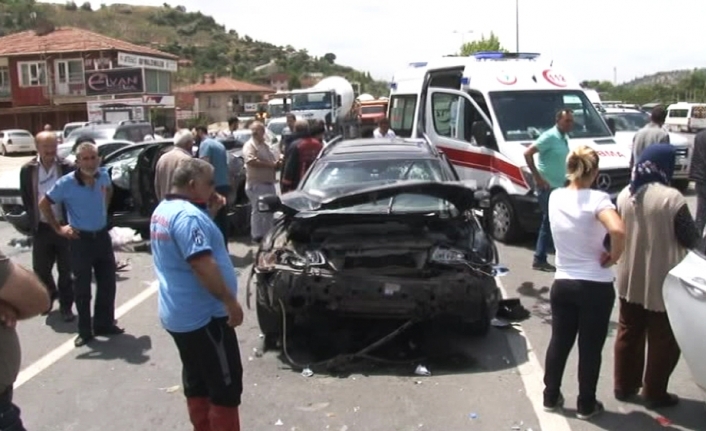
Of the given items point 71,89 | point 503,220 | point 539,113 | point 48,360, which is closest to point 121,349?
point 48,360

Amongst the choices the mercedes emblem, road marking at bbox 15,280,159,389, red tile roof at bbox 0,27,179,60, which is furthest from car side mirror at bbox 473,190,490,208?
red tile roof at bbox 0,27,179,60

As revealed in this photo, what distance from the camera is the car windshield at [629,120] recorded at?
53.5 ft

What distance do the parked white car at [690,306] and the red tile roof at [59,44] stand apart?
54.0 meters

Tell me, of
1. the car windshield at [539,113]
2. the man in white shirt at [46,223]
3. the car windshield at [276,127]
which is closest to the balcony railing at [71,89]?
the car windshield at [276,127]

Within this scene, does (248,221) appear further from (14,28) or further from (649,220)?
(14,28)

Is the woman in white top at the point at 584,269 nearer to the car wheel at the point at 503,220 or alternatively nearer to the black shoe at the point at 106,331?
the black shoe at the point at 106,331

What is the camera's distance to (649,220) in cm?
430

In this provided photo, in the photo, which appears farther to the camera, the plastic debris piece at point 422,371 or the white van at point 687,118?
the white van at point 687,118

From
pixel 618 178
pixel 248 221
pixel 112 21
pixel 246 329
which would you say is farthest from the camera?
pixel 112 21

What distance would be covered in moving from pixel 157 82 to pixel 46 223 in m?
55.2

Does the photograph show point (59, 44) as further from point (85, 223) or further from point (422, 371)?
point (422, 371)

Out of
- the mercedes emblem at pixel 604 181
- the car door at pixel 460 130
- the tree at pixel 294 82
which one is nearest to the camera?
the mercedes emblem at pixel 604 181

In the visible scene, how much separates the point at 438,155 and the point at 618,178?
3503mm

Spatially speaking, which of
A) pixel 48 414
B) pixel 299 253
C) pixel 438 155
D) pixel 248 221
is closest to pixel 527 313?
pixel 438 155
